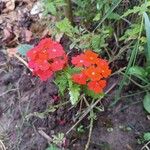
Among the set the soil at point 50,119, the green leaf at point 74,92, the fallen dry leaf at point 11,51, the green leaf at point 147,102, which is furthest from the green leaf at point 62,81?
the fallen dry leaf at point 11,51

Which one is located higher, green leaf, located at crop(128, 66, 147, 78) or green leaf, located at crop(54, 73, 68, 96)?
green leaf, located at crop(54, 73, 68, 96)

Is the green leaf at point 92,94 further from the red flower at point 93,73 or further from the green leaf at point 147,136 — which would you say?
the green leaf at point 147,136

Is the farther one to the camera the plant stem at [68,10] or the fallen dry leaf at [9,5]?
the fallen dry leaf at [9,5]

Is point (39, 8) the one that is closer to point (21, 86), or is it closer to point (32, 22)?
point (32, 22)

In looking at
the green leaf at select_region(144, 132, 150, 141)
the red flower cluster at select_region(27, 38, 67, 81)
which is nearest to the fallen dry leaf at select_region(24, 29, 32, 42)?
the red flower cluster at select_region(27, 38, 67, 81)

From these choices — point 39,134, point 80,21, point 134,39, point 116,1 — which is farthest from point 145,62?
A: point 39,134

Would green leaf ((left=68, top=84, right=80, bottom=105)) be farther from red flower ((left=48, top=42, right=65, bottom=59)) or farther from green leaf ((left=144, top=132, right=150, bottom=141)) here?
green leaf ((left=144, top=132, right=150, bottom=141))
